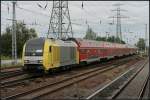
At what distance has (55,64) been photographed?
92.0ft

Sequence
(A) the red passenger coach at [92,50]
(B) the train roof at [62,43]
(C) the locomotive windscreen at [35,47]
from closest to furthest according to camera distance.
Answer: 1. (C) the locomotive windscreen at [35,47]
2. (B) the train roof at [62,43]
3. (A) the red passenger coach at [92,50]

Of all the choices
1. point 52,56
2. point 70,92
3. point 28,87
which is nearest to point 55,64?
point 52,56

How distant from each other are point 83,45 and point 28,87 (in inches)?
759

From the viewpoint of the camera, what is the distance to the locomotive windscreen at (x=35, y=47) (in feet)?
85.8

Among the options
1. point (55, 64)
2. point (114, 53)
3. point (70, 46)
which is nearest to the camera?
point (55, 64)

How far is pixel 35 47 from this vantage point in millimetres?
26406

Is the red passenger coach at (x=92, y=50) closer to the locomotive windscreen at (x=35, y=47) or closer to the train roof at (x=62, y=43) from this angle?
the train roof at (x=62, y=43)

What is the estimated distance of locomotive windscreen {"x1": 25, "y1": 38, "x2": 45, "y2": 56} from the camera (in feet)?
85.8

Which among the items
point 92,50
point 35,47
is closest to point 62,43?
point 35,47

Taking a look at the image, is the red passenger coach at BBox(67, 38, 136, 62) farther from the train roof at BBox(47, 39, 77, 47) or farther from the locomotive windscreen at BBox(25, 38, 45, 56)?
the locomotive windscreen at BBox(25, 38, 45, 56)

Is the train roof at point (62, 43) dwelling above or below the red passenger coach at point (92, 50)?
above

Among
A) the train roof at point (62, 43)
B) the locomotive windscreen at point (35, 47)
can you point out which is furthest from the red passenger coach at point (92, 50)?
the locomotive windscreen at point (35, 47)

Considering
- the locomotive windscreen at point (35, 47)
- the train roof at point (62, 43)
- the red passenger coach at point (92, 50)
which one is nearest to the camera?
the locomotive windscreen at point (35, 47)

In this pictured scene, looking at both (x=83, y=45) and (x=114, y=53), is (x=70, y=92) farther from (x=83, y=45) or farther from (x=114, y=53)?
(x=114, y=53)
